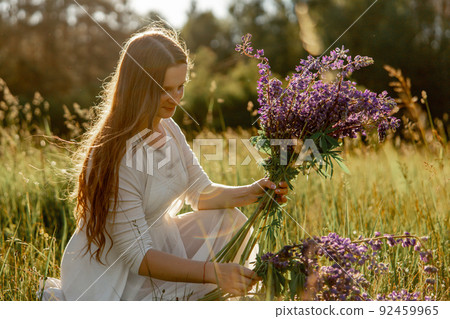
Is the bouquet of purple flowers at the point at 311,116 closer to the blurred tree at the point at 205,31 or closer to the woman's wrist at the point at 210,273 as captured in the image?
the woman's wrist at the point at 210,273

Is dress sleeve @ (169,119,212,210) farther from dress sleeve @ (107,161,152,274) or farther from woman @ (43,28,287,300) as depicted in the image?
dress sleeve @ (107,161,152,274)

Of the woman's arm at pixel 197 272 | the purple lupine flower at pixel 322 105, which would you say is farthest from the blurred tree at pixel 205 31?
the woman's arm at pixel 197 272

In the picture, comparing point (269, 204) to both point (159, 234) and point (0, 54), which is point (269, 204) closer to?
point (159, 234)

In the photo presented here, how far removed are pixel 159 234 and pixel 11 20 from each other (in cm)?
1433

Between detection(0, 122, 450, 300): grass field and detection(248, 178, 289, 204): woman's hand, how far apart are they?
0.33 metres

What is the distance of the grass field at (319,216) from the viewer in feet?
7.81

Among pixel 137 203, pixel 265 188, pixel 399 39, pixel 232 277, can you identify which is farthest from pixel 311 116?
pixel 399 39

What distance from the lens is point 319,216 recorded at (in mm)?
3111

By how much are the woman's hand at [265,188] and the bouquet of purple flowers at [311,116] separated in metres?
0.04

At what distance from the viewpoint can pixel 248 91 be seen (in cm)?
995

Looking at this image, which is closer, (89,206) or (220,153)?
(89,206)

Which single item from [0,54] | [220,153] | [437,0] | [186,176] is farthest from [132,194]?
[437,0]

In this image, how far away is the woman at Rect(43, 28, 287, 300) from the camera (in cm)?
206

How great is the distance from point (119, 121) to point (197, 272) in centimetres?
79
